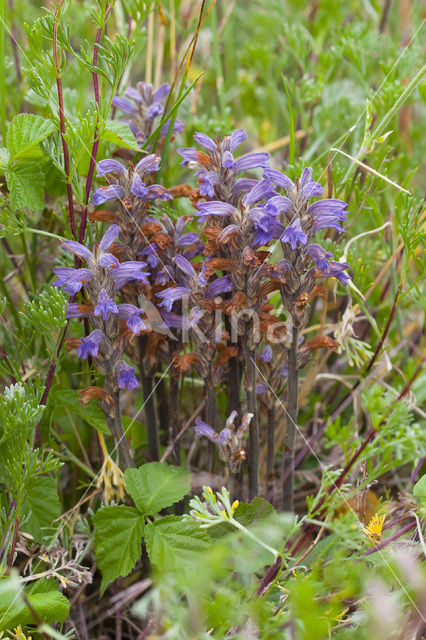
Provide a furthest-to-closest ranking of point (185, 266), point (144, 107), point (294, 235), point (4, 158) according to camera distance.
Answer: point (144, 107)
point (4, 158)
point (185, 266)
point (294, 235)

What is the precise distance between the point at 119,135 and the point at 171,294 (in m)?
0.40

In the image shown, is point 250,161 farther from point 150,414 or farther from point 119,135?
point 150,414

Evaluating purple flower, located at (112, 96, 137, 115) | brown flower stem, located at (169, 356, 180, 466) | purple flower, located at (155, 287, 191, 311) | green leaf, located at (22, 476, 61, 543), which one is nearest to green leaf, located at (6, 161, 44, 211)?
purple flower, located at (112, 96, 137, 115)

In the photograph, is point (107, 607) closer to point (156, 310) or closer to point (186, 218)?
point (156, 310)

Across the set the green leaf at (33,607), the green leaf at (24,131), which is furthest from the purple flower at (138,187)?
the green leaf at (33,607)

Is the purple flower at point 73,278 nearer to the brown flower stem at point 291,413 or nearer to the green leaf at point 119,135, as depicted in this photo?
the green leaf at point 119,135

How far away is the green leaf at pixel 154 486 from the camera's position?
139 cm

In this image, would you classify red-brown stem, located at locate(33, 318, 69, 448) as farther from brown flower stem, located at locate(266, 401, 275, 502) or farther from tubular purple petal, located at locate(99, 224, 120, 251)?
brown flower stem, located at locate(266, 401, 275, 502)

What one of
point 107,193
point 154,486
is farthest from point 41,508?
point 107,193

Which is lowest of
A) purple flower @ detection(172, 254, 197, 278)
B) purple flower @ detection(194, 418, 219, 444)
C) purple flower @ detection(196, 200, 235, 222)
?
purple flower @ detection(194, 418, 219, 444)

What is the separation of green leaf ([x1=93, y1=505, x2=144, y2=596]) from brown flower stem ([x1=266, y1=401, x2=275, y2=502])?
0.35 m

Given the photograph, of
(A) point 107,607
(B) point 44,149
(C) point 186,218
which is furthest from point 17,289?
(A) point 107,607

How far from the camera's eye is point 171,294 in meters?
1.32

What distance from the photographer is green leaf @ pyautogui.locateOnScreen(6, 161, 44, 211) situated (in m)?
1.41
